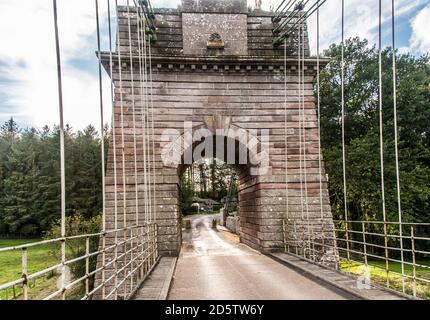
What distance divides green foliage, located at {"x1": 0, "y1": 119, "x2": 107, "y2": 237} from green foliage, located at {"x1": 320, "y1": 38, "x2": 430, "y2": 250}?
21.6 meters

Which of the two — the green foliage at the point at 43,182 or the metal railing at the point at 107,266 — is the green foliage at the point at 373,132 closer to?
the metal railing at the point at 107,266

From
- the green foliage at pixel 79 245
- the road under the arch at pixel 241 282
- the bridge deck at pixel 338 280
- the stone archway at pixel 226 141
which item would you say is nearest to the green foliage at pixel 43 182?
the green foliage at pixel 79 245

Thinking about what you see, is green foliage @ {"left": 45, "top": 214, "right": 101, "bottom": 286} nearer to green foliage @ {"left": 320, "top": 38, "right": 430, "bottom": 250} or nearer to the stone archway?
the stone archway

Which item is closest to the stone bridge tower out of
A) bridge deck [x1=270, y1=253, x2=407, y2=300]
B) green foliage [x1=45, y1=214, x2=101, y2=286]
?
bridge deck [x1=270, y1=253, x2=407, y2=300]

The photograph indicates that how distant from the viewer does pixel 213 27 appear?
12023mm

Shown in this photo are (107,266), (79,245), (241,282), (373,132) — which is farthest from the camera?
(373,132)

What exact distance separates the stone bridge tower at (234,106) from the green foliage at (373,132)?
837cm

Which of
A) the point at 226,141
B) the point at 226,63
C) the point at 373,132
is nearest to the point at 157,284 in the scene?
the point at 226,141

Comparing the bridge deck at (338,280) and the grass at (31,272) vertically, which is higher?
the bridge deck at (338,280)

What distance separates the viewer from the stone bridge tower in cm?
1111

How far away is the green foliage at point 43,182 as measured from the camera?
34531 mm

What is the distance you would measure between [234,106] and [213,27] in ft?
8.60

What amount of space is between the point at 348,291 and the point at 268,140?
6.59 meters

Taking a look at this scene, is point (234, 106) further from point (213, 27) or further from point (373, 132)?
point (373, 132)
